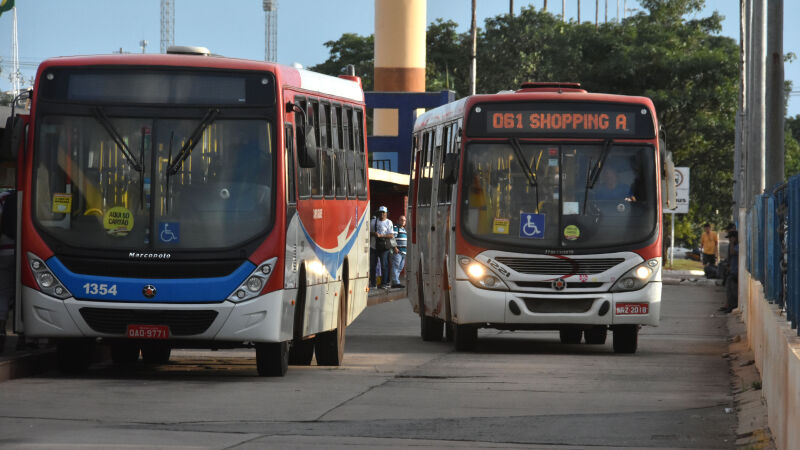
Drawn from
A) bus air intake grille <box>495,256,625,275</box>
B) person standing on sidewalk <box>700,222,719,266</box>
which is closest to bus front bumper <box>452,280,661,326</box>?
bus air intake grille <box>495,256,625,275</box>

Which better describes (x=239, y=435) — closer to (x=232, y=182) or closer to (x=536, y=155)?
(x=232, y=182)

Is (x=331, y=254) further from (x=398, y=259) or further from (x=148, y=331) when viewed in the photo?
(x=398, y=259)

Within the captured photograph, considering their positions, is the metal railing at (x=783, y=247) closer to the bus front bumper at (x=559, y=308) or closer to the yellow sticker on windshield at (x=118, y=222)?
the bus front bumper at (x=559, y=308)

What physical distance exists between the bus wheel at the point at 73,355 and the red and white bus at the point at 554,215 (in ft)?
17.2

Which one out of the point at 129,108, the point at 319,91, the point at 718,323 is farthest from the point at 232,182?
the point at 718,323

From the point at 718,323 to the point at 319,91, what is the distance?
43.1 ft

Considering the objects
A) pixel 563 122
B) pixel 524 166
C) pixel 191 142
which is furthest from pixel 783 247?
pixel 563 122

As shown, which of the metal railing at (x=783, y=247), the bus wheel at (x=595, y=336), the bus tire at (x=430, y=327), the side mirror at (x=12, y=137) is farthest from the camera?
the bus wheel at (x=595, y=336)

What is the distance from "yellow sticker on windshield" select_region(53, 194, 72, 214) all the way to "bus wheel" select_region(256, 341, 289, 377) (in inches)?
82.8

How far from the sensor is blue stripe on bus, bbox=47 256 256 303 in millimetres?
14625

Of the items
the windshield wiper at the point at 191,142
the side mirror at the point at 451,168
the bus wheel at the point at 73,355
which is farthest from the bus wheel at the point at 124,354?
the side mirror at the point at 451,168

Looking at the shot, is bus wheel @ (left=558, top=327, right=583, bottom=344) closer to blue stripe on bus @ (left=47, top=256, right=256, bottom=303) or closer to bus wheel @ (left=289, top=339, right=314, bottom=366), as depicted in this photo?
bus wheel @ (left=289, top=339, right=314, bottom=366)

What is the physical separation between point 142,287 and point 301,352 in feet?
11.2

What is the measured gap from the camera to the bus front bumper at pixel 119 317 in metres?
14.6
